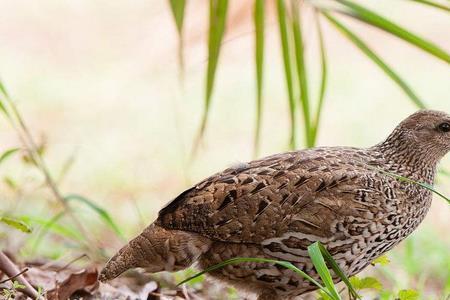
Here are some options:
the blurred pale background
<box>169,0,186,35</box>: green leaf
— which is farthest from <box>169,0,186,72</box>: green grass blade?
the blurred pale background

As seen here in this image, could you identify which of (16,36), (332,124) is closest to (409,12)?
(332,124)

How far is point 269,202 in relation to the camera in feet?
12.7

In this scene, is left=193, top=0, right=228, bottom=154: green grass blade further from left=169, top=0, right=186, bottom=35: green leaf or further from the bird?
left=169, top=0, right=186, bottom=35: green leaf

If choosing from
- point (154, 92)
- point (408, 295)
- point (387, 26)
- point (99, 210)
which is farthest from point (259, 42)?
point (154, 92)

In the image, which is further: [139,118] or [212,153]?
[139,118]

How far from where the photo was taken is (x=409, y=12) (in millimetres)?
11375

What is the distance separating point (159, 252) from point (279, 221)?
1.52 ft

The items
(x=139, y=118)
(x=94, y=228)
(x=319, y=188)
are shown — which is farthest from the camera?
(x=139, y=118)

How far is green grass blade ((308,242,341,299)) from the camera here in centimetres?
336

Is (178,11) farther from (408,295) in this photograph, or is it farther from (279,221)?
(408,295)

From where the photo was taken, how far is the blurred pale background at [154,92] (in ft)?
28.5

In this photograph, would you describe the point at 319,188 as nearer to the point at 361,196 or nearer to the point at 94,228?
the point at 361,196

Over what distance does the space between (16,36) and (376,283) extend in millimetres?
7561

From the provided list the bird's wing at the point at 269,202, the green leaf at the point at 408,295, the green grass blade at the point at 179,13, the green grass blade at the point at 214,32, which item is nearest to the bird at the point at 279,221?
the bird's wing at the point at 269,202
